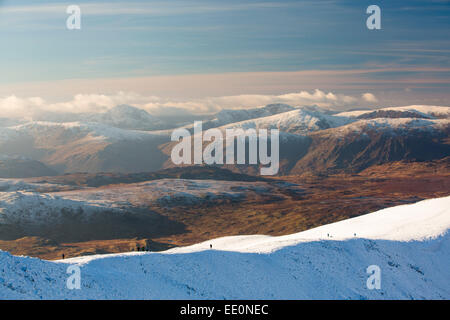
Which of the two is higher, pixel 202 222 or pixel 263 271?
pixel 263 271

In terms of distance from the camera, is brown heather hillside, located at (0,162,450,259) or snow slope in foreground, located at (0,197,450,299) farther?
brown heather hillside, located at (0,162,450,259)

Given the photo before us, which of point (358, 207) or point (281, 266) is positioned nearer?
point (281, 266)

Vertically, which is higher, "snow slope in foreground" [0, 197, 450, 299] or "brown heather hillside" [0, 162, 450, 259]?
"snow slope in foreground" [0, 197, 450, 299]

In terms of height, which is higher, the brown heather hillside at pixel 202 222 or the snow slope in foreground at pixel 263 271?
the snow slope in foreground at pixel 263 271

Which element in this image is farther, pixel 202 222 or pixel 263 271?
pixel 202 222

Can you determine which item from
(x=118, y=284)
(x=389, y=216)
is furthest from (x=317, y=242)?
(x=389, y=216)

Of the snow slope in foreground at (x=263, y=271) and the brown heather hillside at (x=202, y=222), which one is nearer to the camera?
the snow slope in foreground at (x=263, y=271)
